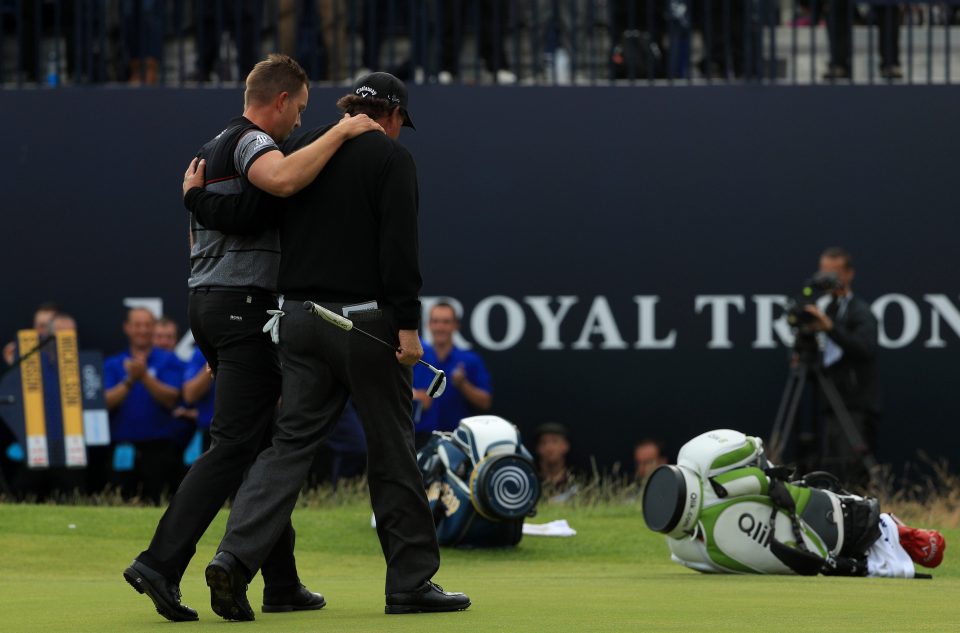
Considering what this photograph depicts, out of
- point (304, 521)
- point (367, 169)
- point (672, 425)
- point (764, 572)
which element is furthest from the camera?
point (672, 425)

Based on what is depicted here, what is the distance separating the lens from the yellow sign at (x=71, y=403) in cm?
1239

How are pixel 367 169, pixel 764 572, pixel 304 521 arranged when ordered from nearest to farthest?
pixel 367 169, pixel 764 572, pixel 304 521

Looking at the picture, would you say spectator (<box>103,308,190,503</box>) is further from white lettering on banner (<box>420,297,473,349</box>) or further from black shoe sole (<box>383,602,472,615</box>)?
black shoe sole (<box>383,602,472,615</box>)

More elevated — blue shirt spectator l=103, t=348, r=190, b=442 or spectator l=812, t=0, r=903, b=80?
spectator l=812, t=0, r=903, b=80

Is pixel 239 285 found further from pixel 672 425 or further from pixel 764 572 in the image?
pixel 672 425

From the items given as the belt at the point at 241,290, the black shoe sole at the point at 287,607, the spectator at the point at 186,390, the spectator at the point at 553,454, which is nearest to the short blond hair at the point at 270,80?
the belt at the point at 241,290

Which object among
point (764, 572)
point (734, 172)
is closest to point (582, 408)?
point (734, 172)

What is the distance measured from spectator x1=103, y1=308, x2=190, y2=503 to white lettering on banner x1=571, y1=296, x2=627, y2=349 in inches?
118

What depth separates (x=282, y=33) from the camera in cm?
1344

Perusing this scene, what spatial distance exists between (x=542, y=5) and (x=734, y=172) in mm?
1958

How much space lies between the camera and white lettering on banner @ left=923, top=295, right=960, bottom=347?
13258mm

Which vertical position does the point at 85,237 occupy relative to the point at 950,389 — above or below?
above

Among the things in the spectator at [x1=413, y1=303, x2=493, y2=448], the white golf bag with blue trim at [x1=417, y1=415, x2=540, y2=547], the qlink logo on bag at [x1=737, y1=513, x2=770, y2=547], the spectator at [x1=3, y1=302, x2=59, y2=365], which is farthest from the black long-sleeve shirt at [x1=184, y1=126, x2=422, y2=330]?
the spectator at [x1=3, y1=302, x2=59, y2=365]

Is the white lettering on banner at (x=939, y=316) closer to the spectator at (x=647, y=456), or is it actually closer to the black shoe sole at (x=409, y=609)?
the spectator at (x=647, y=456)
